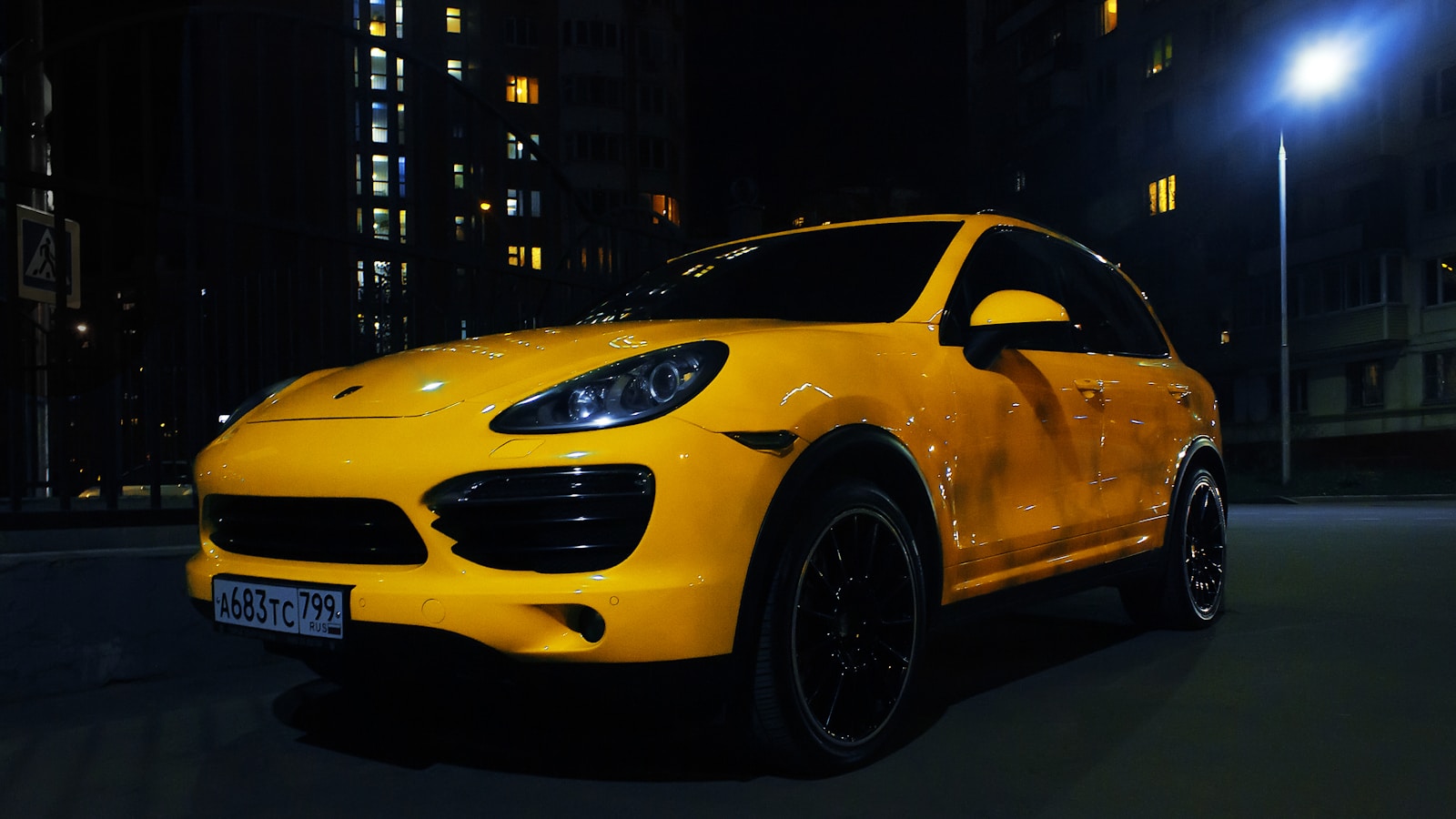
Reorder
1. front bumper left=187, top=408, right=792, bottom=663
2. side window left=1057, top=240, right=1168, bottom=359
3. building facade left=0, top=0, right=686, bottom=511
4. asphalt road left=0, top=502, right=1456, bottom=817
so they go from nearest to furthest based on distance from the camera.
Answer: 1. front bumper left=187, top=408, right=792, bottom=663
2. asphalt road left=0, top=502, right=1456, bottom=817
3. building facade left=0, top=0, right=686, bottom=511
4. side window left=1057, top=240, right=1168, bottom=359

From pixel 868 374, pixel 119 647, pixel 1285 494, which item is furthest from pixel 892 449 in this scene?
pixel 1285 494

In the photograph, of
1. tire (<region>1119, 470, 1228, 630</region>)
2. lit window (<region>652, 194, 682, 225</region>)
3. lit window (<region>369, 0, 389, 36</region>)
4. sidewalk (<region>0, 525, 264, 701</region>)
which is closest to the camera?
sidewalk (<region>0, 525, 264, 701</region>)

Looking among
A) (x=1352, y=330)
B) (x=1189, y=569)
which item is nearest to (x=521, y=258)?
(x=1189, y=569)

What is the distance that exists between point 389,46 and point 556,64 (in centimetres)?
5919

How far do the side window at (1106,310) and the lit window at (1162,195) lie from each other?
130 feet

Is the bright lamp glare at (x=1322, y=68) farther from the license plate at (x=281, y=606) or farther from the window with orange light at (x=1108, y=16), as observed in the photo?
the license plate at (x=281, y=606)

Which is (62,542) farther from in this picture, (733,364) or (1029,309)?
(1029,309)

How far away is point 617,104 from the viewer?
6266 centimetres

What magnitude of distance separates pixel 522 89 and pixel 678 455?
208 ft

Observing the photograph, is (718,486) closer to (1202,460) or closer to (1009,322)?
(1009,322)

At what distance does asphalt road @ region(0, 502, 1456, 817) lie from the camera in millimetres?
3209

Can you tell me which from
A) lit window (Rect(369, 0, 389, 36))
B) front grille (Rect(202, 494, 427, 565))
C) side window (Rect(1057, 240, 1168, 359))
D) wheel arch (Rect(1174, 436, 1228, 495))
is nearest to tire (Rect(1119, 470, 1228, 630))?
wheel arch (Rect(1174, 436, 1228, 495))

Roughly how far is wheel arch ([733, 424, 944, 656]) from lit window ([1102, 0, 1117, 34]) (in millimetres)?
46941

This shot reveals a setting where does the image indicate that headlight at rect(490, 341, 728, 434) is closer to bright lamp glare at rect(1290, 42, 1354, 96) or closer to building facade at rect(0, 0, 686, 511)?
building facade at rect(0, 0, 686, 511)
